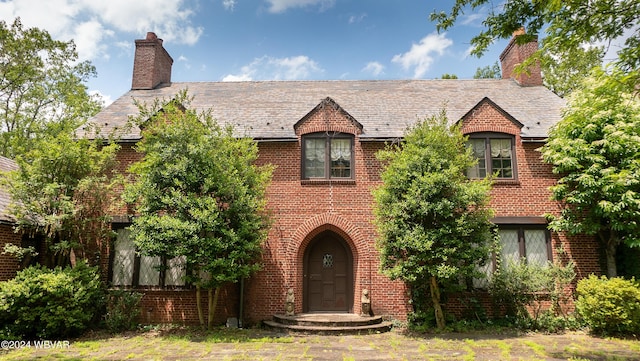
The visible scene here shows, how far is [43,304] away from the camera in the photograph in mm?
9297

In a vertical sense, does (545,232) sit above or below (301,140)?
below

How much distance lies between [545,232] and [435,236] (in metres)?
4.55

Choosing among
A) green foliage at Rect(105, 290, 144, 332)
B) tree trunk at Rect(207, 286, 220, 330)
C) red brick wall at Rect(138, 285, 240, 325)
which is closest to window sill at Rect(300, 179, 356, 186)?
red brick wall at Rect(138, 285, 240, 325)

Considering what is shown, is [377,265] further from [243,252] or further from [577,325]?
[577,325]

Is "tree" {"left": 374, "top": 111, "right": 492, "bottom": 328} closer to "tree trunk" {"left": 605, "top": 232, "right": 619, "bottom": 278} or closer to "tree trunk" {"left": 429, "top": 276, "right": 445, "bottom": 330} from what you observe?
"tree trunk" {"left": 429, "top": 276, "right": 445, "bottom": 330}

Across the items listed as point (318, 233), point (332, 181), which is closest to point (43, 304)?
point (318, 233)

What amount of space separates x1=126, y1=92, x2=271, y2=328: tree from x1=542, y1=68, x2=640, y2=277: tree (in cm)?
877

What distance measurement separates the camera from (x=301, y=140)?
41.4 ft

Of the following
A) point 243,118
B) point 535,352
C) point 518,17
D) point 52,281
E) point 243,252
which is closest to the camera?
point 518,17

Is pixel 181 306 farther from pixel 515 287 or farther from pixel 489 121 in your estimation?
pixel 489 121

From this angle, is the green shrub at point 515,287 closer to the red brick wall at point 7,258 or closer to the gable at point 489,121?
the gable at point 489,121

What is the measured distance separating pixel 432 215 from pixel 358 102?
627 cm

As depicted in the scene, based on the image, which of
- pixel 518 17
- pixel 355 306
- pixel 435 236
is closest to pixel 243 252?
pixel 355 306

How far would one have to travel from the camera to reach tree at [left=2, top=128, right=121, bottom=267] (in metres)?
10.2
